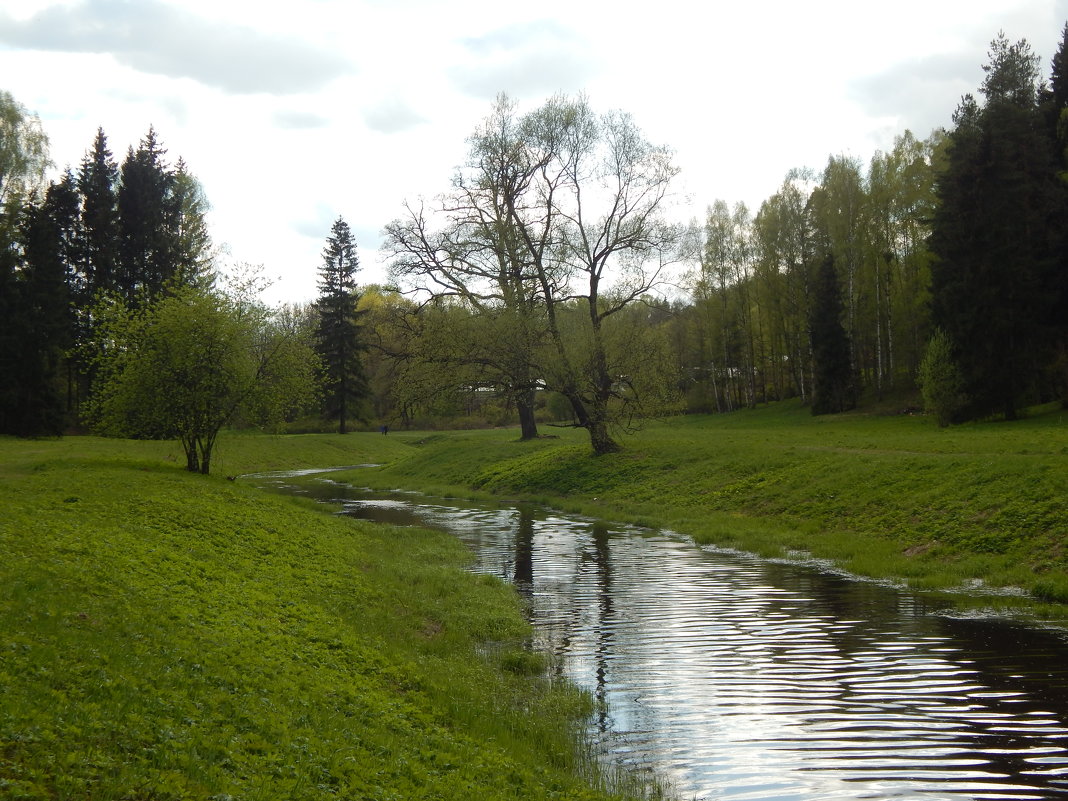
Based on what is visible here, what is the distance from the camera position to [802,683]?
30.2ft

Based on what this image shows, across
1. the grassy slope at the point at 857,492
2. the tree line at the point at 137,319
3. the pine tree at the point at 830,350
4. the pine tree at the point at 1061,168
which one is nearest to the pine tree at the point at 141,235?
the tree line at the point at 137,319

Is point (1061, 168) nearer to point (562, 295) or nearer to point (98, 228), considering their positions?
point (562, 295)

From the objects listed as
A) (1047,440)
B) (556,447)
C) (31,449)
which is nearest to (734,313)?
(556,447)

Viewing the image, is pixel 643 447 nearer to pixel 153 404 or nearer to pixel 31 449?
pixel 153 404

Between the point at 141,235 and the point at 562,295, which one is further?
the point at 141,235

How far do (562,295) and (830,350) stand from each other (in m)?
26.6

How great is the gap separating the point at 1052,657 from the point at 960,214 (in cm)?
3758

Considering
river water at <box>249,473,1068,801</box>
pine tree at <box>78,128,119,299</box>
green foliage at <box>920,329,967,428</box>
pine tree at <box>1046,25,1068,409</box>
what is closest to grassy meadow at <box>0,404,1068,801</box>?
river water at <box>249,473,1068,801</box>

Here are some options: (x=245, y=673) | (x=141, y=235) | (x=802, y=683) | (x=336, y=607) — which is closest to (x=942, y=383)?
(x=802, y=683)

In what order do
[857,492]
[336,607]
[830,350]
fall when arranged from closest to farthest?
[336,607] < [857,492] < [830,350]

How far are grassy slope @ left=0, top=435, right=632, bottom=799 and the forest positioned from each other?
1213cm

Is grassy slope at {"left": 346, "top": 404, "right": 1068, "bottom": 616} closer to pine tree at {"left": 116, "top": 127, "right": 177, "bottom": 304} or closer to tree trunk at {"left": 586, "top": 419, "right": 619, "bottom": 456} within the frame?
tree trunk at {"left": 586, "top": 419, "right": 619, "bottom": 456}

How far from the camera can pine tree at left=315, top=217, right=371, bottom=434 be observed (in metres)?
67.7

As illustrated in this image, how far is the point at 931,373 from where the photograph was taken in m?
39.8
